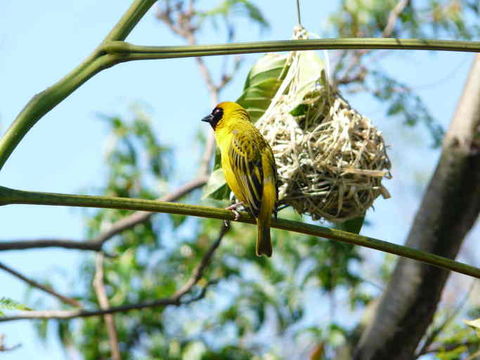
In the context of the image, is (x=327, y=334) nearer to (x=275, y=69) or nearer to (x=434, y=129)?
(x=434, y=129)

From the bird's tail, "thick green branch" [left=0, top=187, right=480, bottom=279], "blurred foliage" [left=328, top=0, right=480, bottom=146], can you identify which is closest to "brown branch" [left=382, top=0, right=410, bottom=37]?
"blurred foliage" [left=328, top=0, right=480, bottom=146]

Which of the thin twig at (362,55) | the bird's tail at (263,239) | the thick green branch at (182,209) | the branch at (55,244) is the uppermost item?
the thin twig at (362,55)

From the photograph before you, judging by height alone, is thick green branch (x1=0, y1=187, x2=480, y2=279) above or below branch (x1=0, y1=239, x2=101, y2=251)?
below

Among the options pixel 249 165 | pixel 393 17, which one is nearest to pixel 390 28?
pixel 393 17

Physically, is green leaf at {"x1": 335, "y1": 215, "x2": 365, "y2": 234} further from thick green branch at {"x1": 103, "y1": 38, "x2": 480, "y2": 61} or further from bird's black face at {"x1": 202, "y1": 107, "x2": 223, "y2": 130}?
thick green branch at {"x1": 103, "y1": 38, "x2": 480, "y2": 61}

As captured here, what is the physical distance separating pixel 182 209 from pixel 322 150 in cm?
144

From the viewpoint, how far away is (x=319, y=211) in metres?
2.70

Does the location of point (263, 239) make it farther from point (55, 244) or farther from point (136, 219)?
point (136, 219)

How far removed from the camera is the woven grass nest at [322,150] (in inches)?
105

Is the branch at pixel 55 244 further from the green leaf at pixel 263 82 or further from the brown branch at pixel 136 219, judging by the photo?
the green leaf at pixel 263 82

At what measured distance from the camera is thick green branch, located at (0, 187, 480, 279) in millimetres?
1185

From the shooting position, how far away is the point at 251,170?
97.8 inches

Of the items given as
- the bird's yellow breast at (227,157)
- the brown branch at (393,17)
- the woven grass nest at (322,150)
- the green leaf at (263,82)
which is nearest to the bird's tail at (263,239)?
the bird's yellow breast at (227,157)

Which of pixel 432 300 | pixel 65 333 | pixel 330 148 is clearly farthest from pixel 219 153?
pixel 65 333
